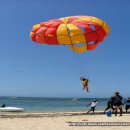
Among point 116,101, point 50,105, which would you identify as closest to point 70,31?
point 116,101

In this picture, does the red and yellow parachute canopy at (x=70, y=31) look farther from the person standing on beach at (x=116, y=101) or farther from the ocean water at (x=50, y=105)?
the ocean water at (x=50, y=105)

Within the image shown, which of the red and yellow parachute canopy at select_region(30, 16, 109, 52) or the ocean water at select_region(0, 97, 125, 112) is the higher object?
the red and yellow parachute canopy at select_region(30, 16, 109, 52)

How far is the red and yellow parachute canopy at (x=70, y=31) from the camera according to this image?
54.4ft

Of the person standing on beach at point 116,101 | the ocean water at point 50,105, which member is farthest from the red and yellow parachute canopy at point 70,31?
the ocean water at point 50,105

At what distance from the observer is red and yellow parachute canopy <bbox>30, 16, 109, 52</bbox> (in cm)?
1658

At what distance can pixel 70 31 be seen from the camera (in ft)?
54.1

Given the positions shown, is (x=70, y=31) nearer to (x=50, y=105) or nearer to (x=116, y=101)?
(x=116, y=101)

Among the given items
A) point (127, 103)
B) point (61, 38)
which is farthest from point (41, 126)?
point (127, 103)

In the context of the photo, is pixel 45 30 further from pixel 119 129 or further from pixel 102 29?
pixel 119 129

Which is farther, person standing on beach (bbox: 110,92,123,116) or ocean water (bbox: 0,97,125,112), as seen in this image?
ocean water (bbox: 0,97,125,112)

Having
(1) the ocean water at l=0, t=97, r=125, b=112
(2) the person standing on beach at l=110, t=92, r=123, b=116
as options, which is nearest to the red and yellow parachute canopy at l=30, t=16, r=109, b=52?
(2) the person standing on beach at l=110, t=92, r=123, b=116

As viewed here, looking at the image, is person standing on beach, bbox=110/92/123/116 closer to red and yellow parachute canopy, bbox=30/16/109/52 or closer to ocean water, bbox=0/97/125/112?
red and yellow parachute canopy, bbox=30/16/109/52

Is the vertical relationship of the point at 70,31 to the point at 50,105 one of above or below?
above

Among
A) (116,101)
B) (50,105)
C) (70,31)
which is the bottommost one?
(116,101)
